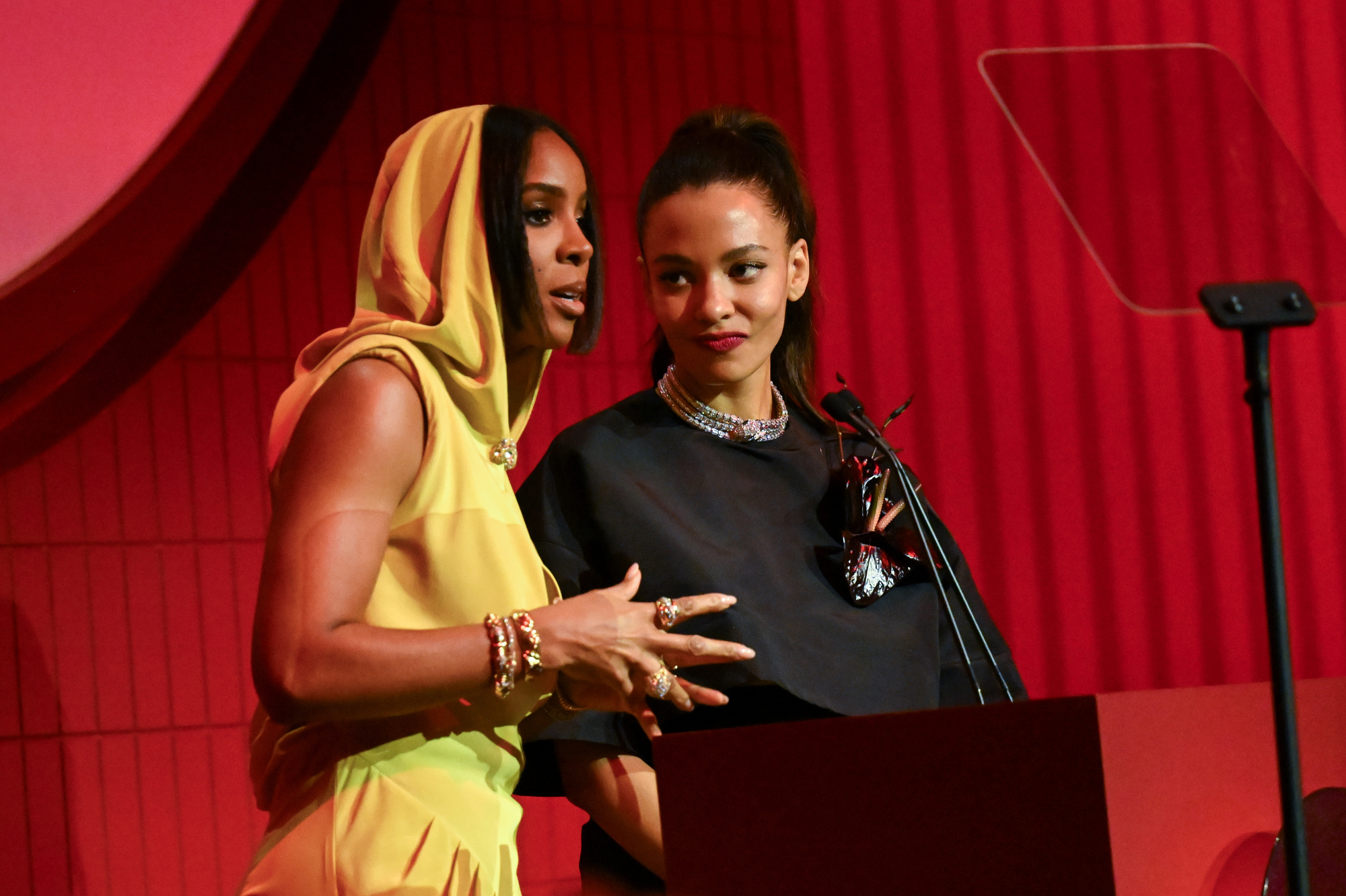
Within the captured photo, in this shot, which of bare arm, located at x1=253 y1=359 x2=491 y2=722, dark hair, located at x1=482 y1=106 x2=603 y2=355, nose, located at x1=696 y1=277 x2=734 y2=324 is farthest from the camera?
nose, located at x1=696 y1=277 x2=734 y2=324

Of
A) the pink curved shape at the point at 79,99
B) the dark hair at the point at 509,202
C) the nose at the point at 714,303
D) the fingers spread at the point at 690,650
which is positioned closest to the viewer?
the fingers spread at the point at 690,650

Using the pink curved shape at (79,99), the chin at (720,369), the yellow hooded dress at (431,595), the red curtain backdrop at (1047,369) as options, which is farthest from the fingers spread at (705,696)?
the red curtain backdrop at (1047,369)

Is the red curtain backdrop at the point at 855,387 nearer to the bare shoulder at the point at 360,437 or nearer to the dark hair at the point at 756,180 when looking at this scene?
the dark hair at the point at 756,180

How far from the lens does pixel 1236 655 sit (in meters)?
3.24

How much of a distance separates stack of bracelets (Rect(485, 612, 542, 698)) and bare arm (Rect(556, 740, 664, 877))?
327mm

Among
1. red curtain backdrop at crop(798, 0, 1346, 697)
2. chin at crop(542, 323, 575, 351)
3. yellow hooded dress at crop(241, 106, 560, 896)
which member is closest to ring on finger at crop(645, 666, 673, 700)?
yellow hooded dress at crop(241, 106, 560, 896)

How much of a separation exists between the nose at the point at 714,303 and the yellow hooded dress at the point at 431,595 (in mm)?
356

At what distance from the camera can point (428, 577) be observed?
3.78 ft

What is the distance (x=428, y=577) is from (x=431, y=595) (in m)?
0.02

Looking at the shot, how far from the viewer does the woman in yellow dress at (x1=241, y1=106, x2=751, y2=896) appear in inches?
41.3

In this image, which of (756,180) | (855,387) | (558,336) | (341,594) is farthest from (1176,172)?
(855,387)

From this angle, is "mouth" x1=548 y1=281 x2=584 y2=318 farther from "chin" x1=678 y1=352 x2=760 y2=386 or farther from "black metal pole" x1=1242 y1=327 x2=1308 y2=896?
"black metal pole" x1=1242 y1=327 x2=1308 y2=896

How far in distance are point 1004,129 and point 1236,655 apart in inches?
54.5

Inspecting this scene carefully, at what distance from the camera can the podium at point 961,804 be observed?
888mm
